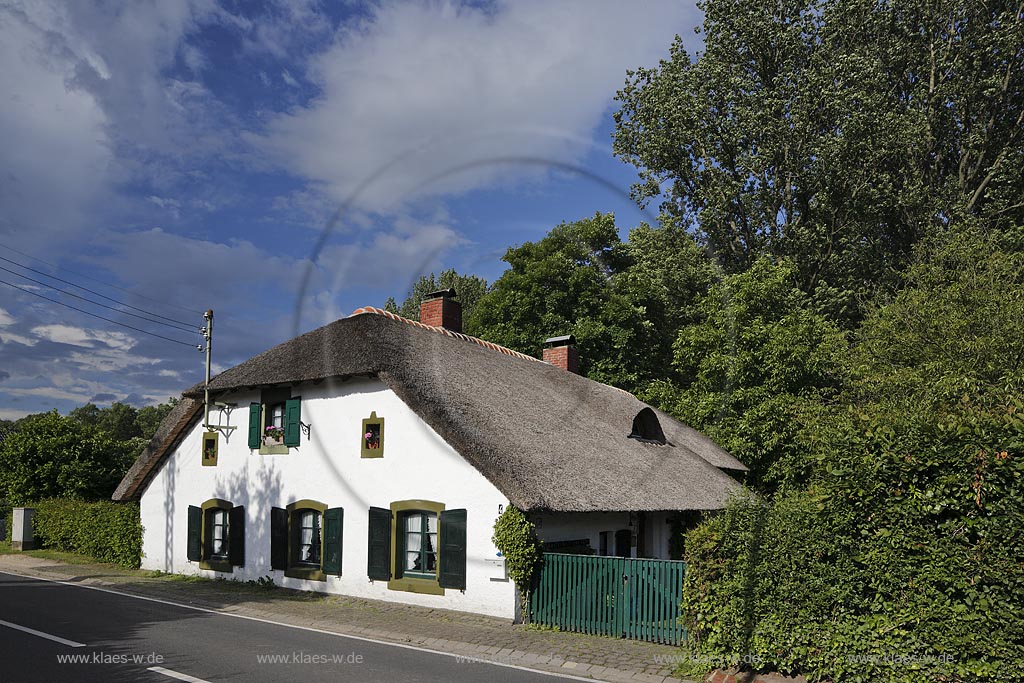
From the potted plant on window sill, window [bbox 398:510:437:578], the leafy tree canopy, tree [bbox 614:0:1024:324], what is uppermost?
tree [bbox 614:0:1024:324]

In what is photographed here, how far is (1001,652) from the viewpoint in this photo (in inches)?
347

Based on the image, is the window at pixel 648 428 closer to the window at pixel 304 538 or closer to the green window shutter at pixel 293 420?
the window at pixel 304 538

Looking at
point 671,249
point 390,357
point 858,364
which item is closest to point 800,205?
point 671,249

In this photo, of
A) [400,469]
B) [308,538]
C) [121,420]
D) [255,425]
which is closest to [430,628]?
[400,469]

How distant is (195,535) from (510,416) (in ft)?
31.2

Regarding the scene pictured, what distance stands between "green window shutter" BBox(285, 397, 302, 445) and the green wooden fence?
751 cm

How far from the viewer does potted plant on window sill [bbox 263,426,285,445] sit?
19.2 meters

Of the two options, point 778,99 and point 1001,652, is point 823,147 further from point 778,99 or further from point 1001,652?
point 1001,652

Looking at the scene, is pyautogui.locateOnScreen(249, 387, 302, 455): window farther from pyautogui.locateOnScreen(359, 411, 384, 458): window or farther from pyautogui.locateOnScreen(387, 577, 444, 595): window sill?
pyautogui.locateOnScreen(387, 577, 444, 595): window sill

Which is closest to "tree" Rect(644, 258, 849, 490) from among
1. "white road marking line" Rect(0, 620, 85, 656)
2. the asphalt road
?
the asphalt road

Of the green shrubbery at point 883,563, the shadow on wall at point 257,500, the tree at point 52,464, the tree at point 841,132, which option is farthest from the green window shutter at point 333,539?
the tree at point 841,132

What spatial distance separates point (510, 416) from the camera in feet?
57.1

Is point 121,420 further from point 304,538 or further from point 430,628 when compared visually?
point 430,628

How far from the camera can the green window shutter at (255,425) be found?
19.6 metres
